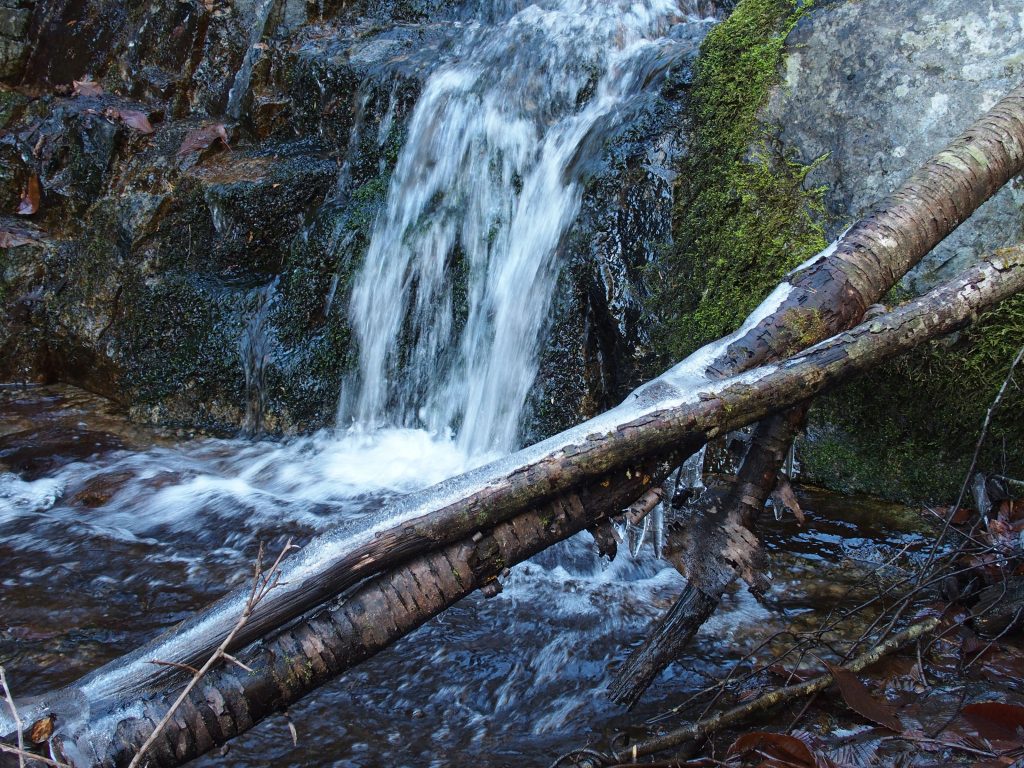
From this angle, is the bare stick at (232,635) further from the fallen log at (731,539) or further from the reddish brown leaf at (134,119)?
the reddish brown leaf at (134,119)

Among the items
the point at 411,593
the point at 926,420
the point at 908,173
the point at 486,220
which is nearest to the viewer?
the point at 411,593

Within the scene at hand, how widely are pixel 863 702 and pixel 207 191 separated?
5576 mm

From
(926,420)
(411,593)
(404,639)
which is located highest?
(926,420)

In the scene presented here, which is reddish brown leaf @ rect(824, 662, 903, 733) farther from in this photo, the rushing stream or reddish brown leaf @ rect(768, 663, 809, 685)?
the rushing stream

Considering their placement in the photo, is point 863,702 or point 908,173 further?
point 908,173

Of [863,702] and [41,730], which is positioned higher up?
[41,730]

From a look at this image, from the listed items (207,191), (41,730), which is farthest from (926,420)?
(207,191)

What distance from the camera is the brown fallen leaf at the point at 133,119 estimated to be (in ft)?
22.4

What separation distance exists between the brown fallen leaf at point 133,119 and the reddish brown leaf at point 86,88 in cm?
47

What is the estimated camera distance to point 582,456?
199 centimetres

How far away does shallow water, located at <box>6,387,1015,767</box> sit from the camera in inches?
104

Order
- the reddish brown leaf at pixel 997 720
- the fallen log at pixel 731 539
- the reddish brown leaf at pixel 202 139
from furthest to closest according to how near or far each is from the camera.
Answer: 1. the reddish brown leaf at pixel 202 139
2. the fallen log at pixel 731 539
3. the reddish brown leaf at pixel 997 720

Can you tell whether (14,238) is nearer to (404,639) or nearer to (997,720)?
(404,639)

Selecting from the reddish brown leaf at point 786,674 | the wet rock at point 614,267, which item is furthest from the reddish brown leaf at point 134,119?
the reddish brown leaf at point 786,674
